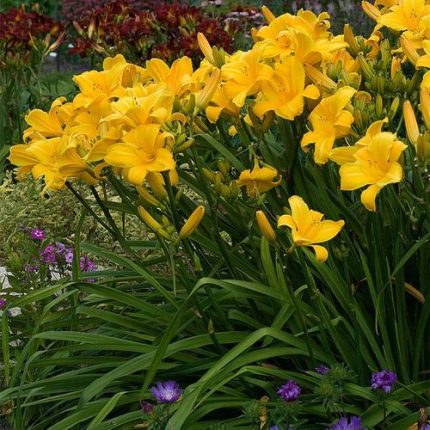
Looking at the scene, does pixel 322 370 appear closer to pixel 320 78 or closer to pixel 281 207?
pixel 281 207

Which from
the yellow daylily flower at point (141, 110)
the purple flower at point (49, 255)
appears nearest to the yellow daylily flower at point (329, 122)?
the yellow daylily flower at point (141, 110)

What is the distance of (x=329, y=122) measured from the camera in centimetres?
248

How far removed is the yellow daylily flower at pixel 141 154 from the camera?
2.30 m

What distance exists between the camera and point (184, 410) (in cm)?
245

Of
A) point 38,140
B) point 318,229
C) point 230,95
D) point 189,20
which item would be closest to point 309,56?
point 230,95

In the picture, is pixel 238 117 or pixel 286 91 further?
pixel 238 117

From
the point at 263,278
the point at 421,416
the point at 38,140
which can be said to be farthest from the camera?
the point at 263,278

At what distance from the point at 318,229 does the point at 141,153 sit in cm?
47

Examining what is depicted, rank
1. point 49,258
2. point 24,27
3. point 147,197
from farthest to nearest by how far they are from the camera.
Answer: point 24,27, point 49,258, point 147,197

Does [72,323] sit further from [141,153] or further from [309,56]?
[309,56]

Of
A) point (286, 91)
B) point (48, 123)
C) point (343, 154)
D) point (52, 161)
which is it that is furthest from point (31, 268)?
point (343, 154)

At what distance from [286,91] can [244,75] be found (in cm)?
15

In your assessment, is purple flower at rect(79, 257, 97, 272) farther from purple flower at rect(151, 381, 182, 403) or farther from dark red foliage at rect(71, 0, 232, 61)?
dark red foliage at rect(71, 0, 232, 61)

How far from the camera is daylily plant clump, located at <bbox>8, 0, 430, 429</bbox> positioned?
2.38m
